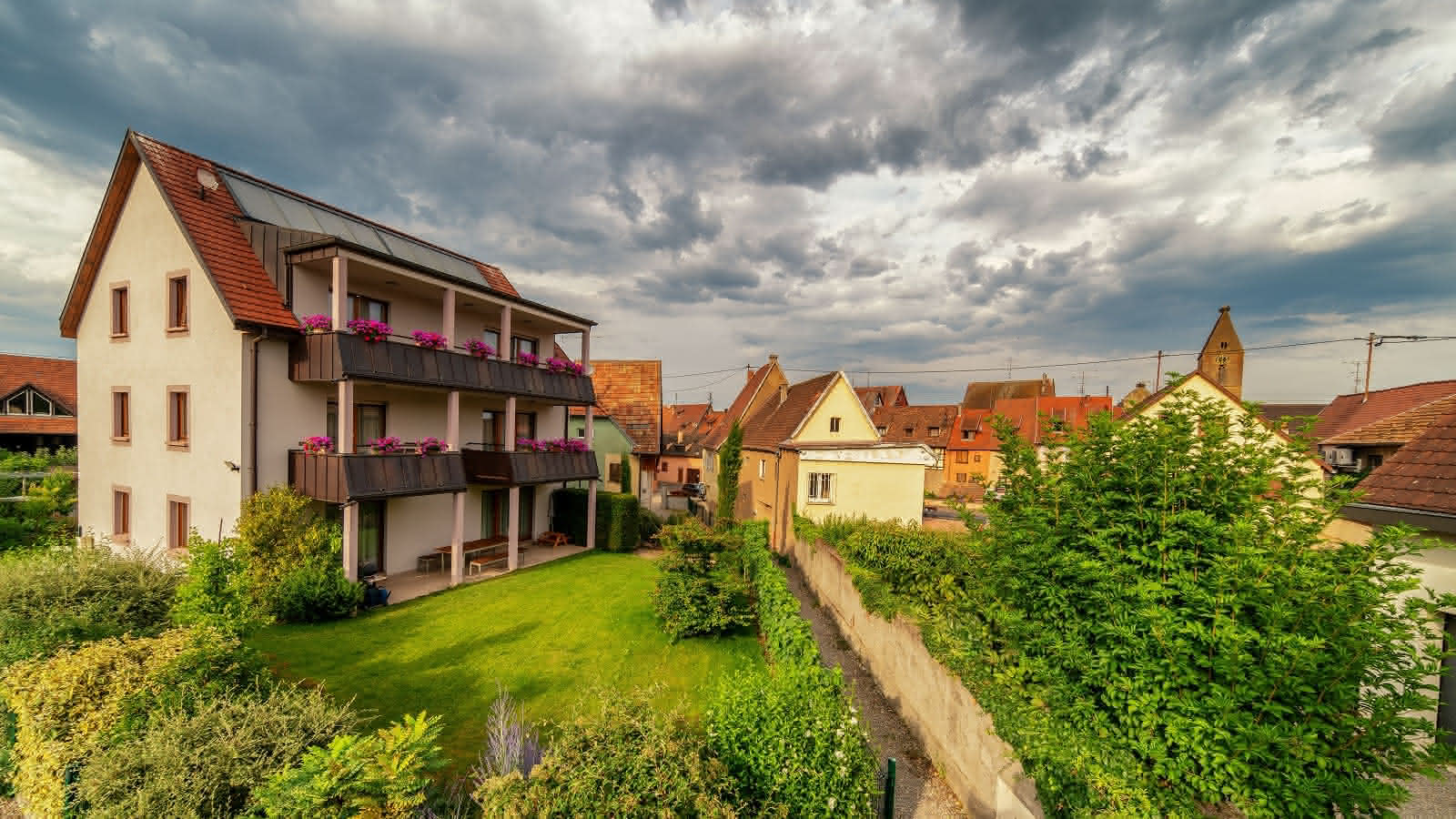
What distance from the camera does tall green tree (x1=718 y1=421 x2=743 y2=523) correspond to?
25812mm

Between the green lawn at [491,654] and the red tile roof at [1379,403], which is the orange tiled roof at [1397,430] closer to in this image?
the red tile roof at [1379,403]

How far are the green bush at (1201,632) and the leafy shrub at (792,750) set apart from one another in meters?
1.78

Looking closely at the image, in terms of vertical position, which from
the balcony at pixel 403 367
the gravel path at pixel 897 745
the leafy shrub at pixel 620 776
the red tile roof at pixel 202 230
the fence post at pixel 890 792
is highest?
the red tile roof at pixel 202 230

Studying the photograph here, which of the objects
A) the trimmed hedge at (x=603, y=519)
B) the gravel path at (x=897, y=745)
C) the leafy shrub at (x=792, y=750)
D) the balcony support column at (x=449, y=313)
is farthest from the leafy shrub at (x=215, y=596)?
the trimmed hedge at (x=603, y=519)

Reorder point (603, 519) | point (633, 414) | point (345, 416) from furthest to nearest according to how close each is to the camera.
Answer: point (633, 414) → point (603, 519) → point (345, 416)

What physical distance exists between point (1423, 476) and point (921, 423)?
4828cm

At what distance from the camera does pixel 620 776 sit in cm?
456

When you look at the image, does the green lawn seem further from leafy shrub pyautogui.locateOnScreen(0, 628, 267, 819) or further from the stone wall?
the stone wall

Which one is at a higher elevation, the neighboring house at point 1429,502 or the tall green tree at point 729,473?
the neighboring house at point 1429,502

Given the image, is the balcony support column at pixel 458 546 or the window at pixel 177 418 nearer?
the window at pixel 177 418

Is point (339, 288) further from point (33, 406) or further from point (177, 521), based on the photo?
point (33, 406)

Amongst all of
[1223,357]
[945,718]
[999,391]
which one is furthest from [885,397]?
[945,718]

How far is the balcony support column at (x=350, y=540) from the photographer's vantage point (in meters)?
13.9

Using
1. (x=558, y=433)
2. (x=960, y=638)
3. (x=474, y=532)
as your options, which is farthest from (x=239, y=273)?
(x=960, y=638)
